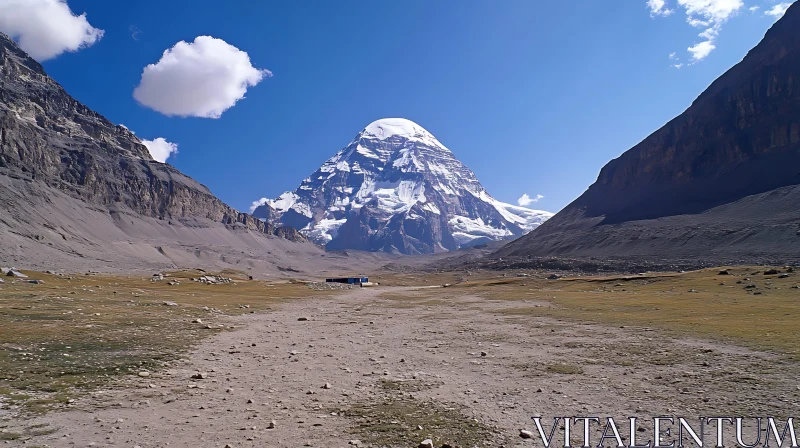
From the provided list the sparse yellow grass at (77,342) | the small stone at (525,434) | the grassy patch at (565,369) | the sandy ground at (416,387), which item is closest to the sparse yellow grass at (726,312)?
the sandy ground at (416,387)

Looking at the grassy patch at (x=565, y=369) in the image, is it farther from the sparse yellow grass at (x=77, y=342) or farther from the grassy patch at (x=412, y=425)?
the sparse yellow grass at (x=77, y=342)

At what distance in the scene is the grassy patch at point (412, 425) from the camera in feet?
30.3

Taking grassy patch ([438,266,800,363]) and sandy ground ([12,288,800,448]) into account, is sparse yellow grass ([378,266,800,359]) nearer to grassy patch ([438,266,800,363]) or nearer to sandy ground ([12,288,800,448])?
grassy patch ([438,266,800,363])

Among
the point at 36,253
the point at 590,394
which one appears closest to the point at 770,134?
the point at 590,394

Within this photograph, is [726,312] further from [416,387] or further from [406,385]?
[406,385]

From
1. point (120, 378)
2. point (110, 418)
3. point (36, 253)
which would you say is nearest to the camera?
point (110, 418)

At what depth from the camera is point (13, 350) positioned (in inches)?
621

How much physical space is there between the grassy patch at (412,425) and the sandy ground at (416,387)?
212 mm

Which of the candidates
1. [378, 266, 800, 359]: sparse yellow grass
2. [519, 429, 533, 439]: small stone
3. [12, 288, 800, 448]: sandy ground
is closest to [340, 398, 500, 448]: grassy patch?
[12, 288, 800, 448]: sandy ground

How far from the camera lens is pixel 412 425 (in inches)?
396

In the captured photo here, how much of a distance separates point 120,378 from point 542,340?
18.7 meters

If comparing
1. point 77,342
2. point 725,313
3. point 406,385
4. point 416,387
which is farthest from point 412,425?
point 725,313

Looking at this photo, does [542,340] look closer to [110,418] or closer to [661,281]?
[110,418]

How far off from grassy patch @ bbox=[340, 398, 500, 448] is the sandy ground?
0.21 m
